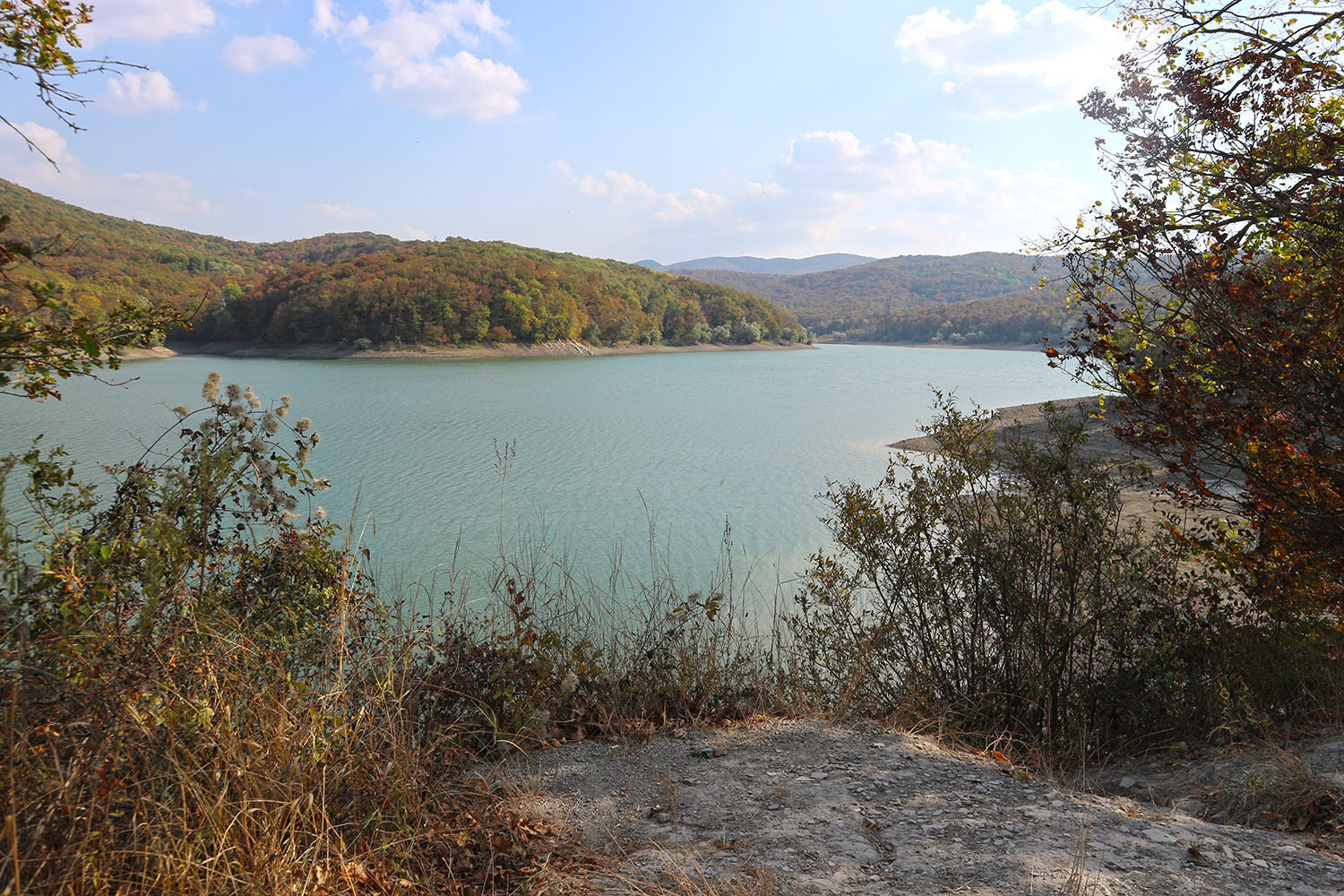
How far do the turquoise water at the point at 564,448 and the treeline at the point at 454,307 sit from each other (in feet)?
53.2

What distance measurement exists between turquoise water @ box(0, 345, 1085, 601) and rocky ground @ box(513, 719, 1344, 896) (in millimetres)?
1828

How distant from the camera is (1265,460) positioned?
366cm

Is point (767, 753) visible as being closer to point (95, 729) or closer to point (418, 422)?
point (95, 729)

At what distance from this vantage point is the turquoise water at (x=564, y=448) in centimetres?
1046

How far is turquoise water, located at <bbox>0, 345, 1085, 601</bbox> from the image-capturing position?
10461 mm

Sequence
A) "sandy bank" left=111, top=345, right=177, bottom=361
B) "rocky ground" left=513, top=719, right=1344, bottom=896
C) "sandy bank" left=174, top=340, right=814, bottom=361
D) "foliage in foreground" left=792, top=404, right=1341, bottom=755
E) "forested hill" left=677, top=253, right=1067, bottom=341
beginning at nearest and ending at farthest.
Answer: "rocky ground" left=513, top=719, right=1344, bottom=896
"foliage in foreground" left=792, top=404, right=1341, bottom=755
"sandy bank" left=111, top=345, right=177, bottom=361
"sandy bank" left=174, top=340, right=814, bottom=361
"forested hill" left=677, top=253, right=1067, bottom=341

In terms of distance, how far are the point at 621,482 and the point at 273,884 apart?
1298 centimetres

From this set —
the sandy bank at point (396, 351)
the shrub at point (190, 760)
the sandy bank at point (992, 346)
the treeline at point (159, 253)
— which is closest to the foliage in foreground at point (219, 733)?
the shrub at point (190, 760)

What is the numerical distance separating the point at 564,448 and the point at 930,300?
158832 millimetres

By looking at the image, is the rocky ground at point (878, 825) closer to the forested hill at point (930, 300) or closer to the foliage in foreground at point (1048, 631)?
the foliage in foreground at point (1048, 631)

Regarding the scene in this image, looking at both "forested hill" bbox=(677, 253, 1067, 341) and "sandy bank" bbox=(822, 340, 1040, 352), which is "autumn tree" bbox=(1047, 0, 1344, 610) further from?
"sandy bank" bbox=(822, 340, 1040, 352)

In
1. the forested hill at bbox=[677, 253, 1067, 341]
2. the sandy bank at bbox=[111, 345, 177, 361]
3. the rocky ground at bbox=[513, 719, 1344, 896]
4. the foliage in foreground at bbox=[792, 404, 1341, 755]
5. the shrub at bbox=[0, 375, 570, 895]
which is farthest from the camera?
the forested hill at bbox=[677, 253, 1067, 341]

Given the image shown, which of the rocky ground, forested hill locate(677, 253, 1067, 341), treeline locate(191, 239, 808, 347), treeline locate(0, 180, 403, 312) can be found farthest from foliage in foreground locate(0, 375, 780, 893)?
forested hill locate(677, 253, 1067, 341)

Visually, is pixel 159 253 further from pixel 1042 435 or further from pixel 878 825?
pixel 878 825
